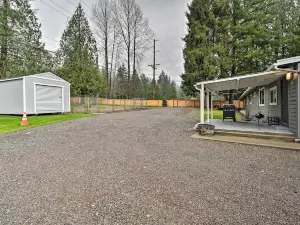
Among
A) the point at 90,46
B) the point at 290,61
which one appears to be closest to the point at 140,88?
the point at 90,46

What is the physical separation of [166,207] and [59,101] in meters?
14.5

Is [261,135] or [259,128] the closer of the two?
[261,135]

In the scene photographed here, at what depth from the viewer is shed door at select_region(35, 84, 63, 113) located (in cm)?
1273

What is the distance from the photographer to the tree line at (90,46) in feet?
64.5

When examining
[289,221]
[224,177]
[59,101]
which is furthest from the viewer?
[59,101]

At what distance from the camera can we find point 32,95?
1224cm

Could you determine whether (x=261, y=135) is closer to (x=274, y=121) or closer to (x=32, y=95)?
(x=274, y=121)

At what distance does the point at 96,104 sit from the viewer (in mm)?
16438

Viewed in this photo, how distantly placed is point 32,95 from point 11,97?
5.68 feet

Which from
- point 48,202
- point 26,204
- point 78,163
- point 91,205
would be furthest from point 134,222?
point 78,163

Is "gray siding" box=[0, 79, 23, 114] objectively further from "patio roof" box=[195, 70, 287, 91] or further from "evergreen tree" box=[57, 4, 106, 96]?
"patio roof" box=[195, 70, 287, 91]

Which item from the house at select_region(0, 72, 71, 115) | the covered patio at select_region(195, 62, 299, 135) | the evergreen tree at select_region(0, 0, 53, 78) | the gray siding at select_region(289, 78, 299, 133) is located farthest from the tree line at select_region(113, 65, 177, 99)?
the gray siding at select_region(289, 78, 299, 133)

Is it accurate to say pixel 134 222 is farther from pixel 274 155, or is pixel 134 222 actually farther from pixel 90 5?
pixel 90 5

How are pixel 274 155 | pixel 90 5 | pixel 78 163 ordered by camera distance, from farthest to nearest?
pixel 90 5
pixel 274 155
pixel 78 163
